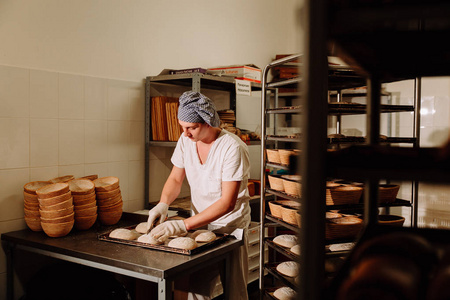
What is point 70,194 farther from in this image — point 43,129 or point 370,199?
point 370,199

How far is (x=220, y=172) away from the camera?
2439mm

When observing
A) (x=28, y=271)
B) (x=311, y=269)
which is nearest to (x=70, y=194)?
(x=28, y=271)

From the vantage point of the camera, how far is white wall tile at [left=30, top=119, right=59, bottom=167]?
2.51m

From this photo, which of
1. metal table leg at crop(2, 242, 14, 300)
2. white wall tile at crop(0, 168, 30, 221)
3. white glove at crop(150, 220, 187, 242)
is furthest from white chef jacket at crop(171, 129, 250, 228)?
metal table leg at crop(2, 242, 14, 300)

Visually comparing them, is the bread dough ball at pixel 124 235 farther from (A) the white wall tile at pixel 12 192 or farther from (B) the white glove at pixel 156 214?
(A) the white wall tile at pixel 12 192

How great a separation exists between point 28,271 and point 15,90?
43.6 inches

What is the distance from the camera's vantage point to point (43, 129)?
256cm

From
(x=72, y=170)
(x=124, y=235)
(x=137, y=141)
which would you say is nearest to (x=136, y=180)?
(x=137, y=141)

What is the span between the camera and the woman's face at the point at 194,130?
2.43m

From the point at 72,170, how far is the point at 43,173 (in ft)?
0.71

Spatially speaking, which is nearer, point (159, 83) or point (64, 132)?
point (64, 132)

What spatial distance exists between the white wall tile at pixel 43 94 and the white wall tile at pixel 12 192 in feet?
1.23

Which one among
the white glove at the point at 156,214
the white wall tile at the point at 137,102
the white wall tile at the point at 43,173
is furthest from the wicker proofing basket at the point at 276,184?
the white wall tile at the point at 43,173

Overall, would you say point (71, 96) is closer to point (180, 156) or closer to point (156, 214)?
point (180, 156)
